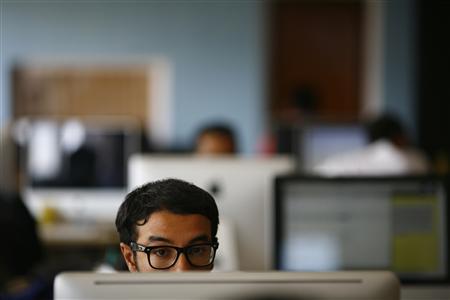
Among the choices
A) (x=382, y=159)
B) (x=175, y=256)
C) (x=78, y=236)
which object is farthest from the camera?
(x=78, y=236)

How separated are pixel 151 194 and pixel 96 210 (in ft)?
13.0

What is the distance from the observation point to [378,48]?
6551mm

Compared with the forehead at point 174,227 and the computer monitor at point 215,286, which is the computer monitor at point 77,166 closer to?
the forehead at point 174,227

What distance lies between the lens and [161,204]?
1476 millimetres

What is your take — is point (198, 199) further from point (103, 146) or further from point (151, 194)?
point (103, 146)

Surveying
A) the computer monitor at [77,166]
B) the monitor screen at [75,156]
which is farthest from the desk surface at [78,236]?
the monitor screen at [75,156]

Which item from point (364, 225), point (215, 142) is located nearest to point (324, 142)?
point (215, 142)

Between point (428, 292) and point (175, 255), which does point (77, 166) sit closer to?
point (428, 292)

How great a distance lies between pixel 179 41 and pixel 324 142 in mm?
1391

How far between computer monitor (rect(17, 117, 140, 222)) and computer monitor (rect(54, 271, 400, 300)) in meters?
4.30

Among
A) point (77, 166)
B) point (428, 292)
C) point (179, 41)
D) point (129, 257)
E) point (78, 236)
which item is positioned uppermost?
point (179, 41)

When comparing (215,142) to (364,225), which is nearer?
(364,225)

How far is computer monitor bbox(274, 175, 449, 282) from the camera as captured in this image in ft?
7.57

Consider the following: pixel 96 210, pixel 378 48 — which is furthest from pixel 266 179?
pixel 378 48
